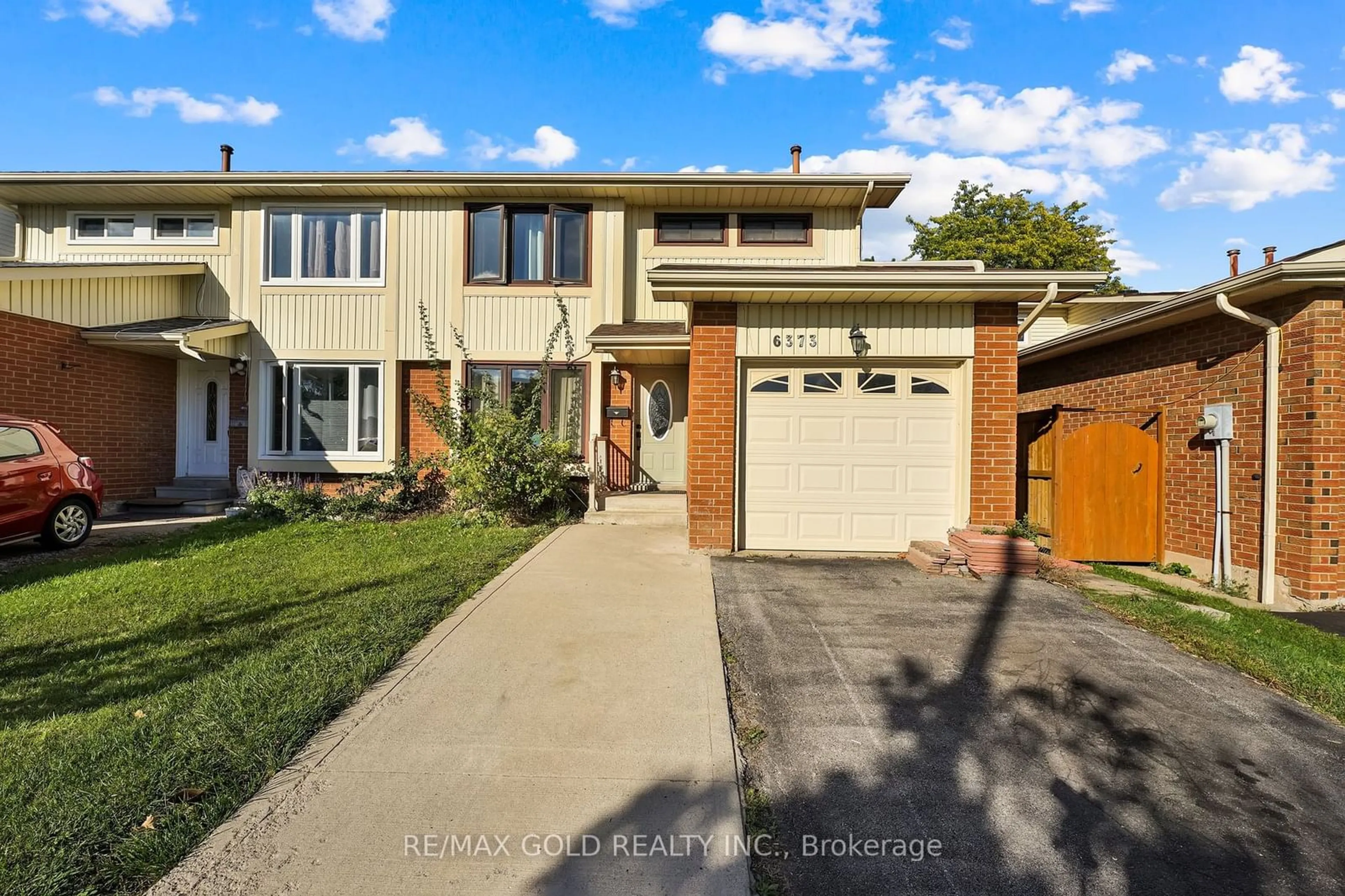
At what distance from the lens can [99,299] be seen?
10.1 m

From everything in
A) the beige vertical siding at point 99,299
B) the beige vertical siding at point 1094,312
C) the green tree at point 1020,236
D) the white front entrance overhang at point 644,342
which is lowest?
the white front entrance overhang at point 644,342

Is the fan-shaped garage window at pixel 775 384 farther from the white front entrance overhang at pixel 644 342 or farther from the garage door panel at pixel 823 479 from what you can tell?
the white front entrance overhang at pixel 644 342

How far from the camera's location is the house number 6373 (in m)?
7.51

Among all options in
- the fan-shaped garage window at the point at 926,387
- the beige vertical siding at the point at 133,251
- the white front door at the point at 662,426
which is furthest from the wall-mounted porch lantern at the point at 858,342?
the beige vertical siding at the point at 133,251

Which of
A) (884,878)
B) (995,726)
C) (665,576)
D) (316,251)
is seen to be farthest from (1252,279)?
(316,251)

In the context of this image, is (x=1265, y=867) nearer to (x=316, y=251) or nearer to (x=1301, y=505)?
(x=1301, y=505)

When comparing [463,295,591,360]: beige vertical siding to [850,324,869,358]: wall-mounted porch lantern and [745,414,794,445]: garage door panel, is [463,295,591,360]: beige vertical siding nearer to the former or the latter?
[745,414,794,445]: garage door panel

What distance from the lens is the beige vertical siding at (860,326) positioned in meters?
7.39

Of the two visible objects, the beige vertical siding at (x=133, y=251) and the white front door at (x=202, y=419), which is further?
the white front door at (x=202, y=419)

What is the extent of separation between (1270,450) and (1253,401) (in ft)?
1.85

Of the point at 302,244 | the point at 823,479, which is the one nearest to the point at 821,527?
the point at 823,479

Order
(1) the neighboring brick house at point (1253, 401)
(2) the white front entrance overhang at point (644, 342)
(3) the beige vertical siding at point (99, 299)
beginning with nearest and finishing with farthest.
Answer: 1. (1) the neighboring brick house at point (1253, 401)
2. (3) the beige vertical siding at point (99, 299)
3. (2) the white front entrance overhang at point (644, 342)

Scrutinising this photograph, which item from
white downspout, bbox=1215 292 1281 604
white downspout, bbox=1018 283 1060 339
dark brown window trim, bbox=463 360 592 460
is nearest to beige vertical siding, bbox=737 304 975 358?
white downspout, bbox=1018 283 1060 339

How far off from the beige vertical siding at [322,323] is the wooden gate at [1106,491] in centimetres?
1060
